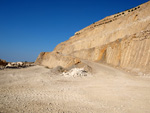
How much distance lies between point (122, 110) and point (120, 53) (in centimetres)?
1361

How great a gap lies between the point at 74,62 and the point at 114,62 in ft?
19.4

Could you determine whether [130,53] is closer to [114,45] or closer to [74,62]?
[114,45]

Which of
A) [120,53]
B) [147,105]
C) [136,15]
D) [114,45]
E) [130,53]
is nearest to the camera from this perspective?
[147,105]

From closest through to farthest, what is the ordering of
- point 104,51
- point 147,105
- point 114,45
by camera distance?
point 147,105, point 114,45, point 104,51

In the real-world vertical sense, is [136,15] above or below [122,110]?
above

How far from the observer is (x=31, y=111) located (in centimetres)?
365

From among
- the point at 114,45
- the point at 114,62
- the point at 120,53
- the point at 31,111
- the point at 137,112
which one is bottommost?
the point at 137,112

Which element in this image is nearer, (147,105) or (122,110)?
(122,110)

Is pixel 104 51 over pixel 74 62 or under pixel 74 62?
over

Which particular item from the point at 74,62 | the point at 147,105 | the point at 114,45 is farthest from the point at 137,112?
the point at 114,45

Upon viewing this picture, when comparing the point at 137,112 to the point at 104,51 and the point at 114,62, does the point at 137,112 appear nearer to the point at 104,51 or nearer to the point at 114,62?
the point at 114,62

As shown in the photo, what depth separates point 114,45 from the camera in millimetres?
18156

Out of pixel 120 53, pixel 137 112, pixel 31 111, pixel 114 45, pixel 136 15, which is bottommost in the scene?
pixel 137 112

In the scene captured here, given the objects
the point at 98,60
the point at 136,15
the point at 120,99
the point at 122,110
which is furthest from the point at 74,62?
the point at 136,15
